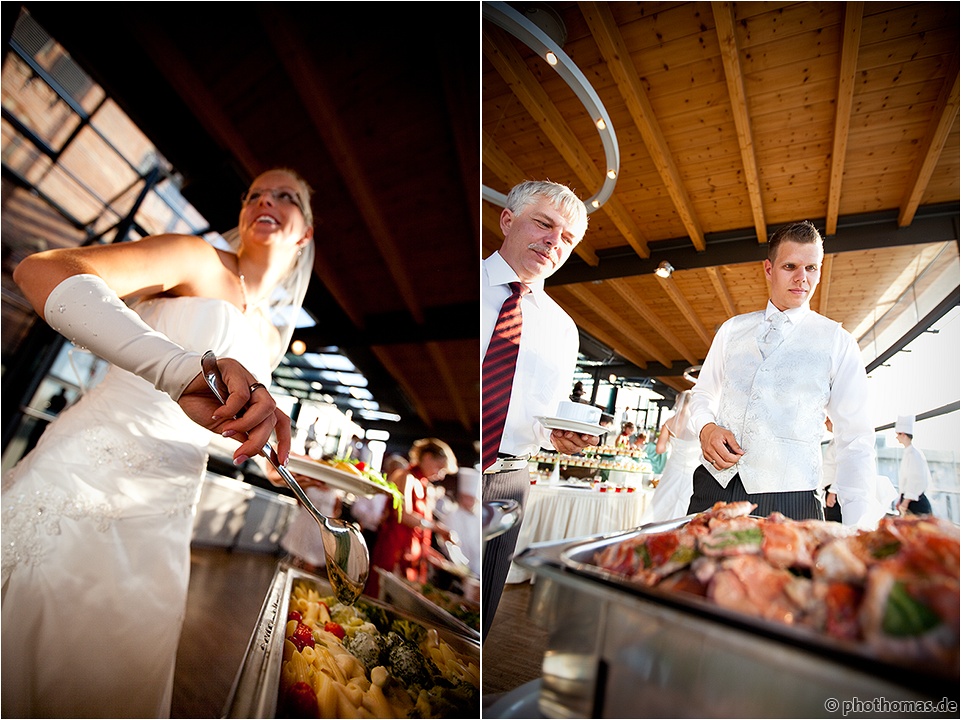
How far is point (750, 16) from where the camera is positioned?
0.92 meters

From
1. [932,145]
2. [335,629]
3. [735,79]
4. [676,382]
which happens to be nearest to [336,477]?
[335,629]

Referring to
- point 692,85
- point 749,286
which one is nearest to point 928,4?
point 692,85

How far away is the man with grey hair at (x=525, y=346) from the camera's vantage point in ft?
2.99

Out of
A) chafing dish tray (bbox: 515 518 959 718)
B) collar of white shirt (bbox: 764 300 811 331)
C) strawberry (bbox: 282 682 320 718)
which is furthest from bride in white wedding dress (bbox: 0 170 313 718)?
collar of white shirt (bbox: 764 300 811 331)

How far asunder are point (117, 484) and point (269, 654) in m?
0.46

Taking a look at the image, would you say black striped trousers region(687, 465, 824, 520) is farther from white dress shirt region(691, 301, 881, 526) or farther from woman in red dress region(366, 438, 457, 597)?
woman in red dress region(366, 438, 457, 597)

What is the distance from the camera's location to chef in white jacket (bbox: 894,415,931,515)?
68 centimetres

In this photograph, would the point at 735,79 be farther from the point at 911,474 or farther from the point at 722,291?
the point at 911,474

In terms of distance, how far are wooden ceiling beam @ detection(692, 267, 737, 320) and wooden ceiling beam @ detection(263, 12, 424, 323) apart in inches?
33.4

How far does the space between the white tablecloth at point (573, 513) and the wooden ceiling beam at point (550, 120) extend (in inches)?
18.6

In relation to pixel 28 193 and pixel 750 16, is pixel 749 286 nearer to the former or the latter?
pixel 750 16

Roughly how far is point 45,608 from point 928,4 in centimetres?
198

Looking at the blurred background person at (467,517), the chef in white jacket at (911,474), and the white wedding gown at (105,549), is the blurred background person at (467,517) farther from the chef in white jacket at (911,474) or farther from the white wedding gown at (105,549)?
the chef in white jacket at (911,474)

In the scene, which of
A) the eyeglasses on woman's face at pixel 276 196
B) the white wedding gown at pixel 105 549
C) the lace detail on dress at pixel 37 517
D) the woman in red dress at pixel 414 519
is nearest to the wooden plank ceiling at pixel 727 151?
the woman in red dress at pixel 414 519
